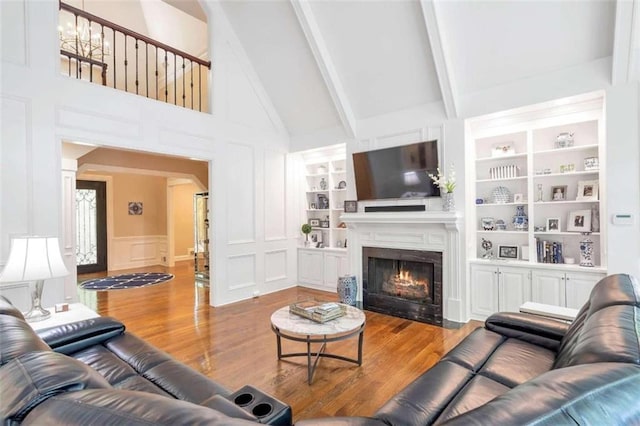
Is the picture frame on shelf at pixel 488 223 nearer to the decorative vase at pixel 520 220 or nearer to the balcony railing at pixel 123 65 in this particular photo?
the decorative vase at pixel 520 220

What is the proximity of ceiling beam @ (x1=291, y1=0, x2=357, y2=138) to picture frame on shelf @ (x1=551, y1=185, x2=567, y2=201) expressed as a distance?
2782 millimetres

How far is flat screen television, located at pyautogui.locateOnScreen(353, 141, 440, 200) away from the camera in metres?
4.29

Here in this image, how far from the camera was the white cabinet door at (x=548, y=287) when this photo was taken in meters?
3.57

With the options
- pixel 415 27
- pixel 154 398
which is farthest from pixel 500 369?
pixel 415 27

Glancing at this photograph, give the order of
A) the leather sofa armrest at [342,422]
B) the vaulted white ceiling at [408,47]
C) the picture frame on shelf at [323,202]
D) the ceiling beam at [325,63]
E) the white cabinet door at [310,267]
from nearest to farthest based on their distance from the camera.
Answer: the leather sofa armrest at [342,422]
the vaulted white ceiling at [408,47]
the ceiling beam at [325,63]
the white cabinet door at [310,267]
the picture frame on shelf at [323,202]

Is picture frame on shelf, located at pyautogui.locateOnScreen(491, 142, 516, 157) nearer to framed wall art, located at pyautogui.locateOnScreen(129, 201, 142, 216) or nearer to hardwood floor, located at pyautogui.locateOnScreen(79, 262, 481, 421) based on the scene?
hardwood floor, located at pyautogui.locateOnScreen(79, 262, 481, 421)

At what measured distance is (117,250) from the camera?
332 inches

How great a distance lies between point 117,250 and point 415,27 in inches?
341

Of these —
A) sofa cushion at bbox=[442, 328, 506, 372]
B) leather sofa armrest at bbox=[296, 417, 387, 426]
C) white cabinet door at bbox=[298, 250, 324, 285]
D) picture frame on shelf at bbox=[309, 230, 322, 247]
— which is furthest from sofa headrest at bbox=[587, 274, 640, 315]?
picture frame on shelf at bbox=[309, 230, 322, 247]

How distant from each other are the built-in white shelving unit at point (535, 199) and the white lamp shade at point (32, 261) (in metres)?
4.33

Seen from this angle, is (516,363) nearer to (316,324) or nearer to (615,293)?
(615,293)

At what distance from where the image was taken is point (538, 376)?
0.90m

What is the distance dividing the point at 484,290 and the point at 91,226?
9.06 meters

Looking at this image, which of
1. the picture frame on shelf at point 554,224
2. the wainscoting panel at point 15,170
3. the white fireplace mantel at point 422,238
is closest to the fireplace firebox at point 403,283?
the white fireplace mantel at point 422,238
